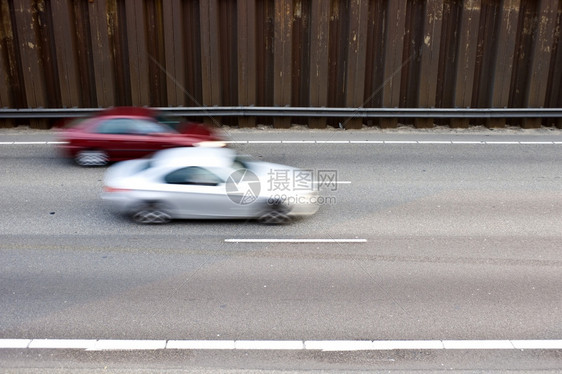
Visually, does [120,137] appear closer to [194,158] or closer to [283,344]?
[194,158]

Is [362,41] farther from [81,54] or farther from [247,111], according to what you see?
[81,54]

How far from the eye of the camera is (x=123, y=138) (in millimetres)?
12859

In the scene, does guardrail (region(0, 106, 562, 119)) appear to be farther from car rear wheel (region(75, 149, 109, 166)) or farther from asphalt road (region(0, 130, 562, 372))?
asphalt road (region(0, 130, 562, 372))

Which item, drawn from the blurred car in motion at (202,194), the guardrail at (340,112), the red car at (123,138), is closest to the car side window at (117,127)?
the red car at (123,138)

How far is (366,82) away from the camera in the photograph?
17.0 m

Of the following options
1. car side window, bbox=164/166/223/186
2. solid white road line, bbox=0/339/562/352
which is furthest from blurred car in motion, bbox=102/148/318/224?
solid white road line, bbox=0/339/562/352

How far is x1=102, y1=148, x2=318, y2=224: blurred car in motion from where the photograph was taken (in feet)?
32.6

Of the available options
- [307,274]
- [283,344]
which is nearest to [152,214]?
[307,274]

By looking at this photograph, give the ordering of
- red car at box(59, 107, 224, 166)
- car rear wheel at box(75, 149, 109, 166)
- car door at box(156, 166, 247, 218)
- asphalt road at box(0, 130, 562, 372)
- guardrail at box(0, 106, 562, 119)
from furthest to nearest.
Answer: guardrail at box(0, 106, 562, 119) → car rear wheel at box(75, 149, 109, 166) → red car at box(59, 107, 224, 166) → car door at box(156, 166, 247, 218) → asphalt road at box(0, 130, 562, 372)

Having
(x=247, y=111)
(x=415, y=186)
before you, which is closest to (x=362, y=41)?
(x=247, y=111)

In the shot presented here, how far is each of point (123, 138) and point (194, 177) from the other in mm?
3721

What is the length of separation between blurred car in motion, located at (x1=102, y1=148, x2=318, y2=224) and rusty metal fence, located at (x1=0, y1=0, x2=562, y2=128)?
7124 mm

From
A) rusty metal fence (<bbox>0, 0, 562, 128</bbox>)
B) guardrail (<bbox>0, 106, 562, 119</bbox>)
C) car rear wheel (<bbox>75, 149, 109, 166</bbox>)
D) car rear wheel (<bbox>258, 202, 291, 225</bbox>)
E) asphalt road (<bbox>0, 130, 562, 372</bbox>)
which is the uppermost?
rusty metal fence (<bbox>0, 0, 562, 128</bbox>)

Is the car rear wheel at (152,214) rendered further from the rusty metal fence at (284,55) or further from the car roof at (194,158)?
the rusty metal fence at (284,55)
